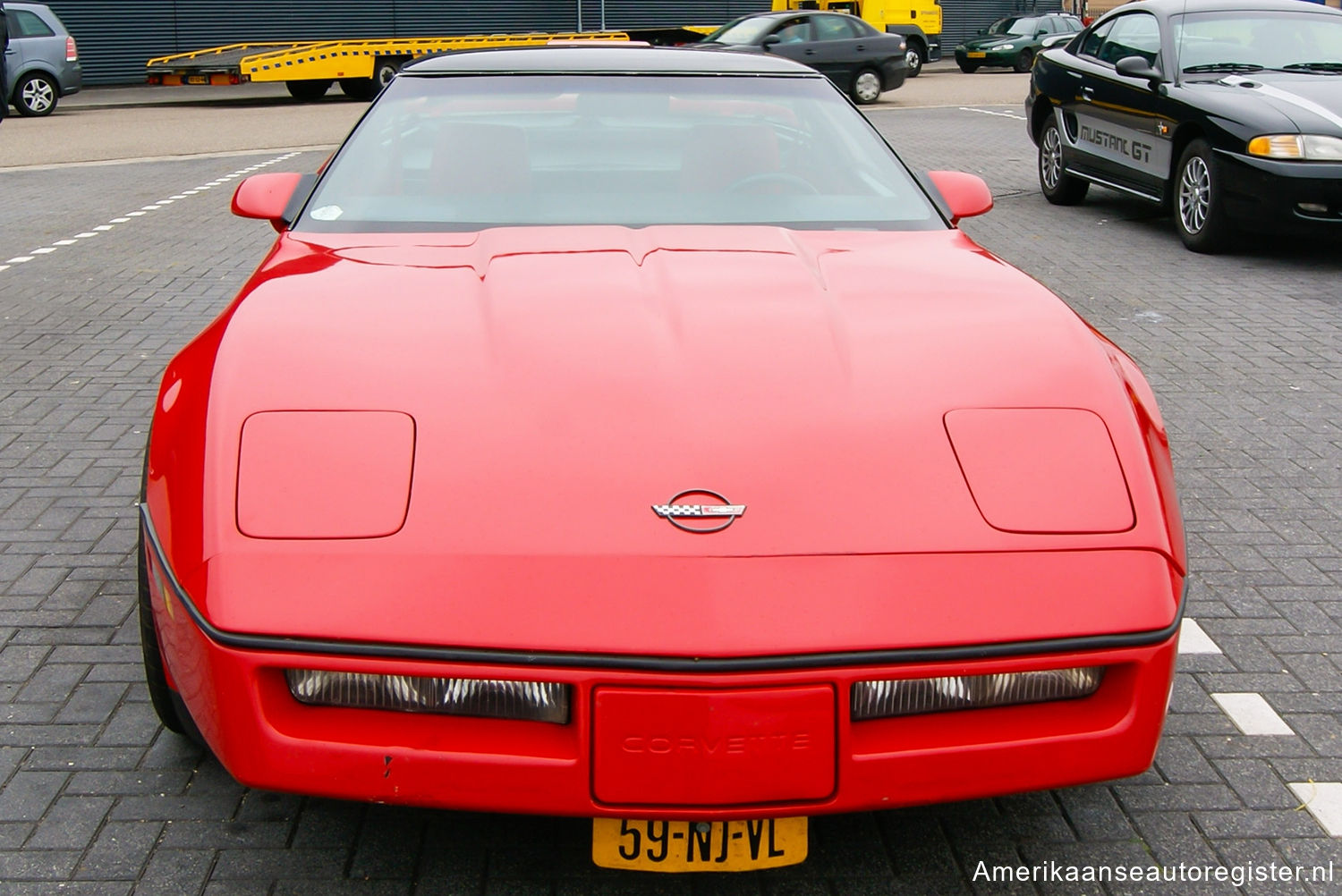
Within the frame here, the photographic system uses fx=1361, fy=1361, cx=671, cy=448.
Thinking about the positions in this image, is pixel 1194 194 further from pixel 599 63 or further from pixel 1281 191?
pixel 599 63

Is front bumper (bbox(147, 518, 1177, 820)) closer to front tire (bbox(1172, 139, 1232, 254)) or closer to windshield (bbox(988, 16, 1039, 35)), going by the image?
front tire (bbox(1172, 139, 1232, 254))

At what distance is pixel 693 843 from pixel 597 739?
11.1 inches

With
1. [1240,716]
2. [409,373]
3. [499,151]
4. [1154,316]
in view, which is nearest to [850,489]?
[409,373]

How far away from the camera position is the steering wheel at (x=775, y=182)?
3.63m

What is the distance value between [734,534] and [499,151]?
6.02 feet

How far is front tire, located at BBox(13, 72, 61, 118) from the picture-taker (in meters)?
20.6

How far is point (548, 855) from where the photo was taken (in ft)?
8.16

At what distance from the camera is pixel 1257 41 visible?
909 cm

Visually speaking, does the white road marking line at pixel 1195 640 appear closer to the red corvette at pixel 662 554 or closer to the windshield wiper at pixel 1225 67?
the red corvette at pixel 662 554

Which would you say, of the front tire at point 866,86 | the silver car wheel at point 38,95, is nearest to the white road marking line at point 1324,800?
the front tire at point 866,86

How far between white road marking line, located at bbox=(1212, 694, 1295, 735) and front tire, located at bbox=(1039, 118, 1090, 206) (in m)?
7.84

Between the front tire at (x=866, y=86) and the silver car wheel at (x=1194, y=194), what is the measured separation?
13.7 m

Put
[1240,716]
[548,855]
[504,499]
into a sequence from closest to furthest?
[504,499], [548,855], [1240,716]

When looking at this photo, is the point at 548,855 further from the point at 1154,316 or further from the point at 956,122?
the point at 956,122
